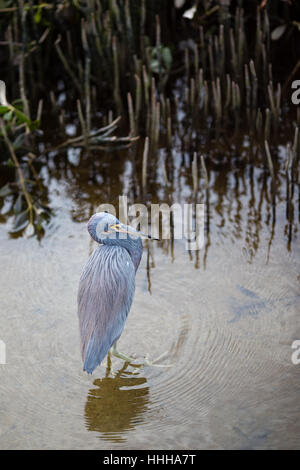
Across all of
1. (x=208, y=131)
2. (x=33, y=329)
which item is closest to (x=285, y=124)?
(x=208, y=131)

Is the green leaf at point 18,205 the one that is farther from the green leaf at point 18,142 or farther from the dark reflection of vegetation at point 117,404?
the dark reflection of vegetation at point 117,404

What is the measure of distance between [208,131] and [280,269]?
1174mm

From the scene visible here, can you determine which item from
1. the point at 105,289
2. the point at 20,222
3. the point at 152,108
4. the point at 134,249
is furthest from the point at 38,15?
the point at 105,289

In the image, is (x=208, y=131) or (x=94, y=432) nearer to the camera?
(x=94, y=432)

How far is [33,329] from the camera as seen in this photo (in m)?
2.68

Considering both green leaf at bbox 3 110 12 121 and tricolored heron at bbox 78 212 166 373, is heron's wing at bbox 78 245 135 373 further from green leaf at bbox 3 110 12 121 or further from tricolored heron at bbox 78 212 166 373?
green leaf at bbox 3 110 12 121

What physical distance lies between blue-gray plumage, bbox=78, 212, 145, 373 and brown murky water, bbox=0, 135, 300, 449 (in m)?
0.21

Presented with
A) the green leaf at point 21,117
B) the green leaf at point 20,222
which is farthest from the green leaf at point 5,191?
the green leaf at point 21,117

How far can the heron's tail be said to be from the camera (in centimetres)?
227

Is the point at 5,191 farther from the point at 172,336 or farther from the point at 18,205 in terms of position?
the point at 172,336

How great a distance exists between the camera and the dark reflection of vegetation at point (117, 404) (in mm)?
2215

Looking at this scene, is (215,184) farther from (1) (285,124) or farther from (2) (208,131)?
(1) (285,124)

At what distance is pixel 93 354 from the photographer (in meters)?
2.28
